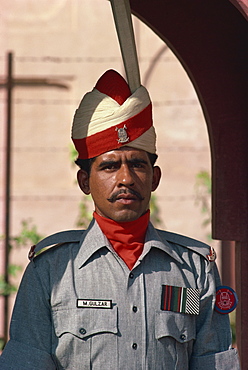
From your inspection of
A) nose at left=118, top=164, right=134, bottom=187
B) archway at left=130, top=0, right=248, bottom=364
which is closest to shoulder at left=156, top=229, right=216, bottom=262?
nose at left=118, top=164, right=134, bottom=187

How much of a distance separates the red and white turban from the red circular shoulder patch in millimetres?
476

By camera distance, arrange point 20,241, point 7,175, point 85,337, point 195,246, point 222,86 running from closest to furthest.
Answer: point 85,337 < point 195,246 < point 222,86 < point 7,175 < point 20,241

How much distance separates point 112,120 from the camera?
2.24 metres

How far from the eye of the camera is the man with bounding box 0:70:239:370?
7.09 feet

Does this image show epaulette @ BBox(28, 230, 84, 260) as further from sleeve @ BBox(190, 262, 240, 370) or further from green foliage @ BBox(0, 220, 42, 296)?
green foliage @ BBox(0, 220, 42, 296)

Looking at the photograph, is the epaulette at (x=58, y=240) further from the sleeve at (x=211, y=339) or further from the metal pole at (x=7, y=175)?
the metal pole at (x=7, y=175)

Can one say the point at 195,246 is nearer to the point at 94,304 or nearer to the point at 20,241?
the point at 94,304

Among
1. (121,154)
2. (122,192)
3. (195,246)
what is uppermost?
(121,154)

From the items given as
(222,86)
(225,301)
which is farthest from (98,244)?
(222,86)

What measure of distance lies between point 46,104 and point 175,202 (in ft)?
3.83

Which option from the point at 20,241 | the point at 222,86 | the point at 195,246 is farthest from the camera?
the point at 20,241

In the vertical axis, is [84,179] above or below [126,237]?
above

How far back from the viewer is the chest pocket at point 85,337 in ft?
7.07

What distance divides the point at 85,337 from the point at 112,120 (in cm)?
63
